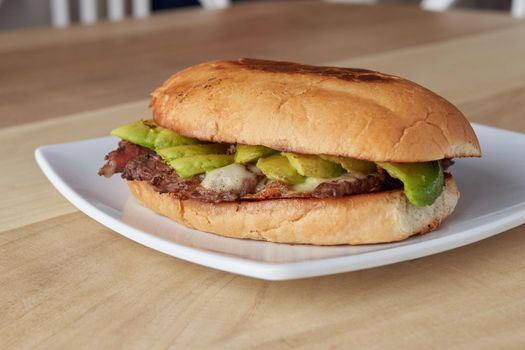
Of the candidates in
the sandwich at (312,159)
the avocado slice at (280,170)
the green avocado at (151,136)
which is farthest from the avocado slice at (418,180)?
the green avocado at (151,136)

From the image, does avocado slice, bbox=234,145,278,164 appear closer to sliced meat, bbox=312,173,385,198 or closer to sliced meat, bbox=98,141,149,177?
sliced meat, bbox=312,173,385,198

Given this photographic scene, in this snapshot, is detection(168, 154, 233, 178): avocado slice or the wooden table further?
detection(168, 154, 233, 178): avocado slice

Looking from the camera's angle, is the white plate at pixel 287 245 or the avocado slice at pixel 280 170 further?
the avocado slice at pixel 280 170

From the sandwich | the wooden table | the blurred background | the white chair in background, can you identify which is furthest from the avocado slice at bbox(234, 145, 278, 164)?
the white chair in background

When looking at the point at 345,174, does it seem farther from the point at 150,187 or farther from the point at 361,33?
the point at 361,33

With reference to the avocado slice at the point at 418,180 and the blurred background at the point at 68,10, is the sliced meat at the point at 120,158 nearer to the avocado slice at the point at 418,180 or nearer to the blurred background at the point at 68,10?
the avocado slice at the point at 418,180

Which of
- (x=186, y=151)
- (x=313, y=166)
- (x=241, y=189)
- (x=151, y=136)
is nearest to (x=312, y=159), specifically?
(x=313, y=166)

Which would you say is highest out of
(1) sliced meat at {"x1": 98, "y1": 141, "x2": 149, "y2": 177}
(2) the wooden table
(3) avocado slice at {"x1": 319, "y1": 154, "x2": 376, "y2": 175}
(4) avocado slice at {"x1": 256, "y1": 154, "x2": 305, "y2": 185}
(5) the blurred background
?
(3) avocado slice at {"x1": 319, "y1": 154, "x2": 376, "y2": 175}
